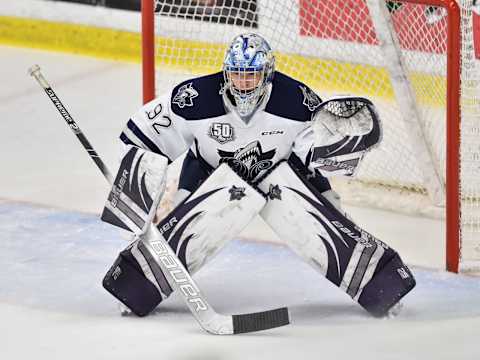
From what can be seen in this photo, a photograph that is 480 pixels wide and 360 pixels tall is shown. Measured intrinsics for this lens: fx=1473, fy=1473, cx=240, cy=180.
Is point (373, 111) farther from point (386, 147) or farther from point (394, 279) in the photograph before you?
point (386, 147)

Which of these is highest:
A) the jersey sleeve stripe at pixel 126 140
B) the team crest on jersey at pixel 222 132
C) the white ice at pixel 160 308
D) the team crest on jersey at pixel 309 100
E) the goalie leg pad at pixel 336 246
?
the team crest on jersey at pixel 309 100

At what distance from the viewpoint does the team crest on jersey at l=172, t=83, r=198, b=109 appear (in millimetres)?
4234

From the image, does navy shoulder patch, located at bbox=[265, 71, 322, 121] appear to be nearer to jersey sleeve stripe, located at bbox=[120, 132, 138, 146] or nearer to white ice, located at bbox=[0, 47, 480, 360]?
jersey sleeve stripe, located at bbox=[120, 132, 138, 146]

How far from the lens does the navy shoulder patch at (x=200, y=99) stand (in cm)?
421

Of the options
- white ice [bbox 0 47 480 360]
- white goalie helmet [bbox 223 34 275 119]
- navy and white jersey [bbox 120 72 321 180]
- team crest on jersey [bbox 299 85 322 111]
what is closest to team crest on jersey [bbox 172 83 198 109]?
navy and white jersey [bbox 120 72 321 180]

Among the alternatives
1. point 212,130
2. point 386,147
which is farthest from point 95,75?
point 212,130

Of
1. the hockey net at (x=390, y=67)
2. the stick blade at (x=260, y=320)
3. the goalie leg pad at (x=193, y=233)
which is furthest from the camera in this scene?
the hockey net at (x=390, y=67)

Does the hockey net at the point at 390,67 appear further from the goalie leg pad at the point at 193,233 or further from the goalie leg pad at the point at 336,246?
the goalie leg pad at the point at 193,233

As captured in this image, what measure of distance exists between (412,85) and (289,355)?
1.66 meters

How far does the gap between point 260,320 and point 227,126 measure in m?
0.57

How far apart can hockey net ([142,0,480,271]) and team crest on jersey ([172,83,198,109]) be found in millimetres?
799

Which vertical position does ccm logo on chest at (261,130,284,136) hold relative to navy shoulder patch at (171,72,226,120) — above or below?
below

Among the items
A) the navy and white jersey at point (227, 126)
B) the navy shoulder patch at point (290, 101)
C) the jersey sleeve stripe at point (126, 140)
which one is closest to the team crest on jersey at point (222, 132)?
the navy and white jersey at point (227, 126)

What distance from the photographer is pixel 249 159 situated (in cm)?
425
